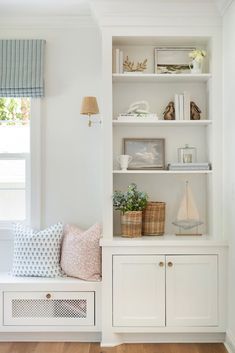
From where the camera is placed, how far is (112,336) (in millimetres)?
3451

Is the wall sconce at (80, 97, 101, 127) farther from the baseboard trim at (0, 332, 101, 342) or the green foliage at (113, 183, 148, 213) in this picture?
the baseboard trim at (0, 332, 101, 342)

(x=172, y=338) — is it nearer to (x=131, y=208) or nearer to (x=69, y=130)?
(x=131, y=208)

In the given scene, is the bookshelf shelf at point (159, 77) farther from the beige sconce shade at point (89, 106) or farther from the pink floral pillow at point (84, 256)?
the pink floral pillow at point (84, 256)

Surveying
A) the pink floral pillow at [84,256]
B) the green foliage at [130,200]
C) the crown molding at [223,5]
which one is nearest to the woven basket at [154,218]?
the green foliage at [130,200]

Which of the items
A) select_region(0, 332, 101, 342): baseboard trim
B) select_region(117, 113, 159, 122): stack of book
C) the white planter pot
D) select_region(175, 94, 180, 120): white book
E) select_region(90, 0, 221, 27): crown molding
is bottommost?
select_region(0, 332, 101, 342): baseboard trim

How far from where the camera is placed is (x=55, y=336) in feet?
11.7

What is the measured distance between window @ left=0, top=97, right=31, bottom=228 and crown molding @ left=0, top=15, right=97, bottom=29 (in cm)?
63

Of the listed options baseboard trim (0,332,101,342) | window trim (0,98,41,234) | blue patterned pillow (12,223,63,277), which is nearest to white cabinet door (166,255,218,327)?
baseboard trim (0,332,101,342)

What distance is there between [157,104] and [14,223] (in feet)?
5.26

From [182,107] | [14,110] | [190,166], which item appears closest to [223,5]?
[182,107]

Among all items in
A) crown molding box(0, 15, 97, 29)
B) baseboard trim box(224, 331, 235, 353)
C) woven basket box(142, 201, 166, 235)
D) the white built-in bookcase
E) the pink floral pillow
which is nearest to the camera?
baseboard trim box(224, 331, 235, 353)

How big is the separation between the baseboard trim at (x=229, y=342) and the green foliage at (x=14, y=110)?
2.43 meters

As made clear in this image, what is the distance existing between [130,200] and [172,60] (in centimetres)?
123

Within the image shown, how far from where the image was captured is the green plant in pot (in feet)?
11.7
